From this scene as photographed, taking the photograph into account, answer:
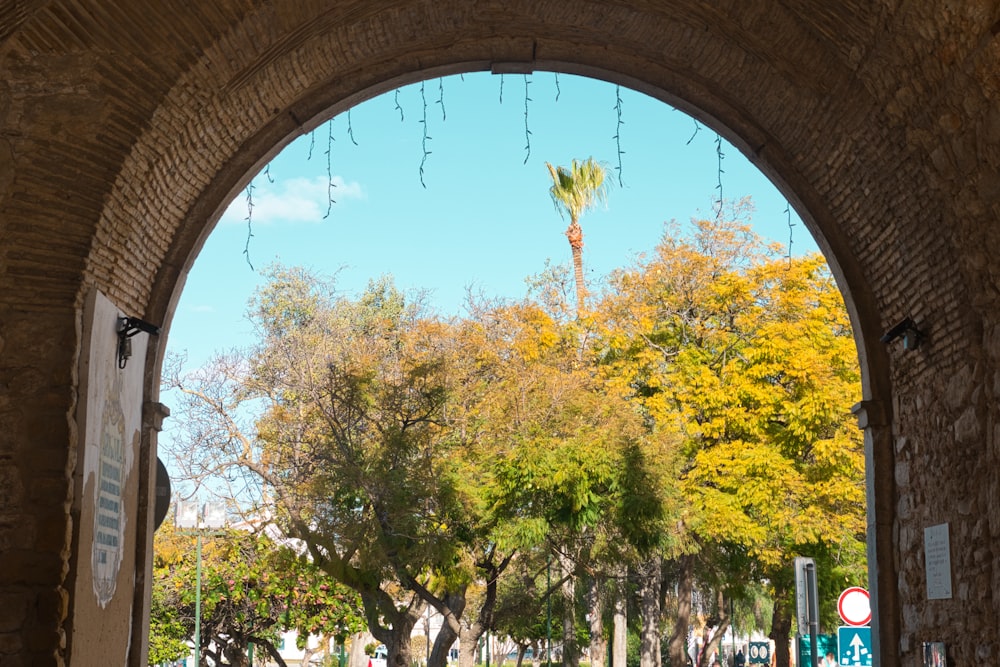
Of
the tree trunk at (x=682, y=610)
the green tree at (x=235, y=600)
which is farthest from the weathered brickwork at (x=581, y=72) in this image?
the green tree at (x=235, y=600)

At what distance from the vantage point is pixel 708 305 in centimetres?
2333

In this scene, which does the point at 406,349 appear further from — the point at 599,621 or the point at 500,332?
the point at 599,621

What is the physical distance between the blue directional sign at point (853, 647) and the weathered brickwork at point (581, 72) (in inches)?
66.1

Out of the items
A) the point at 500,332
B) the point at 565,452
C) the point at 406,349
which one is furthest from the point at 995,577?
the point at 500,332

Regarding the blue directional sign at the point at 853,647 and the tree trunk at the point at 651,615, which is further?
the tree trunk at the point at 651,615

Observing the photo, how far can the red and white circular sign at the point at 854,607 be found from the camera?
905 cm

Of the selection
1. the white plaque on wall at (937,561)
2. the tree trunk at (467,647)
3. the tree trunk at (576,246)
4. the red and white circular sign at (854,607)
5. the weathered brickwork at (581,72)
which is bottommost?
the tree trunk at (467,647)

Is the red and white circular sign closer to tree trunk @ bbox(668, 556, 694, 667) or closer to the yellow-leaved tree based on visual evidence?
the yellow-leaved tree

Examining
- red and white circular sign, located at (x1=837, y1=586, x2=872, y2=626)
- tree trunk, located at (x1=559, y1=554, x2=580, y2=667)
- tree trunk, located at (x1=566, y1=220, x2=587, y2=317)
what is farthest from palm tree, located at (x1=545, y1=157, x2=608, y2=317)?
red and white circular sign, located at (x1=837, y1=586, x2=872, y2=626)

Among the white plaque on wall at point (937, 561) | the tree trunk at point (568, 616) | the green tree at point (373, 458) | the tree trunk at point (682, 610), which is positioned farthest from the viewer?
the tree trunk at point (568, 616)

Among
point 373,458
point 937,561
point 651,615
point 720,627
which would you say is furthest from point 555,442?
point 937,561

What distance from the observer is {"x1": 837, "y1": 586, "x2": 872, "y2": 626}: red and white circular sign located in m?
9.05

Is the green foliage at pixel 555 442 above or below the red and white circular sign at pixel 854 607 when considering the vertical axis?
above

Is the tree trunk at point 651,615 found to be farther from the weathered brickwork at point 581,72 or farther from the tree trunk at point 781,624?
the weathered brickwork at point 581,72
